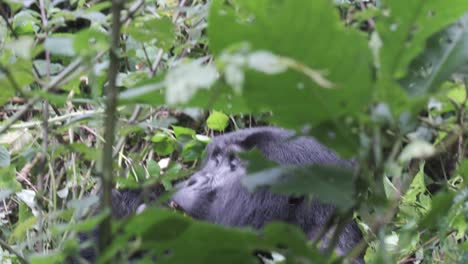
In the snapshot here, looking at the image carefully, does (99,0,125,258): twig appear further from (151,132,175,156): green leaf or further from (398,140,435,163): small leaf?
(151,132,175,156): green leaf

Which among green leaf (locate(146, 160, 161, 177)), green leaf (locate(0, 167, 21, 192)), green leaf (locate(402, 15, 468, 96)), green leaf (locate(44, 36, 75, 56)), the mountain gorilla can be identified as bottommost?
green leaf (locate(146, 160, 161, 177))

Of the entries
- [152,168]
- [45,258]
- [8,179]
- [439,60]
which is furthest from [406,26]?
[152,168]

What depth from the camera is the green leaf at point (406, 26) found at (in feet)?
2.12

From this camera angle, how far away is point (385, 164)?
0.63 m

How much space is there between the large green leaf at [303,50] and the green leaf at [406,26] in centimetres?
3

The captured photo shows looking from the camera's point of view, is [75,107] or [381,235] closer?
[381,235]

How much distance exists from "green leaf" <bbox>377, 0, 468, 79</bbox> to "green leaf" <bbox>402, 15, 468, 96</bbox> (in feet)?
0.09

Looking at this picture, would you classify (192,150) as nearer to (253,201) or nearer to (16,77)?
(253,201)

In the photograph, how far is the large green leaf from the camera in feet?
1.95

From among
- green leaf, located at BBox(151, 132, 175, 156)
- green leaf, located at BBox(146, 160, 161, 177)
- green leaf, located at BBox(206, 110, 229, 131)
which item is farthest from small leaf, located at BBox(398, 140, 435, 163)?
green leaf, located at BBox(206, 110, 229, 131)

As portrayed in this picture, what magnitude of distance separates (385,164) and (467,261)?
79 centimetres

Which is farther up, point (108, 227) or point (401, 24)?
point (401, 24)

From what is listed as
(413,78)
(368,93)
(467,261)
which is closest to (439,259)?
(467,261)

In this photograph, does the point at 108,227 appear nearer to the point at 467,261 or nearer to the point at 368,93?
the point at 368,93
